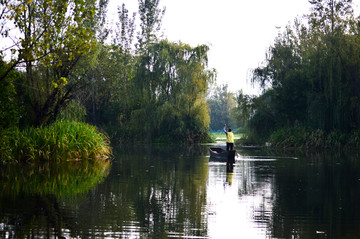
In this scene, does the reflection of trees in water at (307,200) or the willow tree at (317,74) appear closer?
the reflection of trees in water at (307,200)

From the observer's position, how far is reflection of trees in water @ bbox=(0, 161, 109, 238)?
9016 millimetres

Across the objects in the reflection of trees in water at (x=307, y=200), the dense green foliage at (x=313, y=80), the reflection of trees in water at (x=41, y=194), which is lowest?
the reflection of trees in water at (x=307, y=200)

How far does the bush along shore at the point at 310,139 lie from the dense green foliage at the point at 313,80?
0.67 feet

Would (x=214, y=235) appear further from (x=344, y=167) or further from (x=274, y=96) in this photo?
(x=274, y=96)

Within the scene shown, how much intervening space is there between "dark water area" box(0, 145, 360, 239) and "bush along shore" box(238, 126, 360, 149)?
66.3 feet

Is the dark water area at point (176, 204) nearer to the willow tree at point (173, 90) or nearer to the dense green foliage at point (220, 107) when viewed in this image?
the willow tree at point (173, 90)

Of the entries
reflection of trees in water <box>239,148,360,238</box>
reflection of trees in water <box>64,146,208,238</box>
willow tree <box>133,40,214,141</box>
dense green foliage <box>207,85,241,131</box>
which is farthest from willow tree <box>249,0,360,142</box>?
dense green foliage <box>207,85,241,131</box>

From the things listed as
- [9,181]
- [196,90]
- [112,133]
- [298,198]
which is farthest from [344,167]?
[112,133]

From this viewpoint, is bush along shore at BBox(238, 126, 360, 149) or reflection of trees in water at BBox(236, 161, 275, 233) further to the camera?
bush along shore at BBox(238, 126, 360, 149)

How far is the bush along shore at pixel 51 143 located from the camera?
2284 centimetres

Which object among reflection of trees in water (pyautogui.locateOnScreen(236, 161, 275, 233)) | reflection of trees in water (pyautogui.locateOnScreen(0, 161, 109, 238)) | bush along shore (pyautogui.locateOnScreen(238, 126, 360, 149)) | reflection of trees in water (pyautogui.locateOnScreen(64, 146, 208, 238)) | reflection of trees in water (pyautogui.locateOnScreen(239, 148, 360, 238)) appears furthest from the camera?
bush along shore (pyautogui.locateOnScreen(238, 126, 360, 149))

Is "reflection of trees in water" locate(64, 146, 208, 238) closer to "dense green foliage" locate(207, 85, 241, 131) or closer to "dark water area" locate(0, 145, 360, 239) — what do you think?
"dark water area" locate(0, 145, 360, 239)

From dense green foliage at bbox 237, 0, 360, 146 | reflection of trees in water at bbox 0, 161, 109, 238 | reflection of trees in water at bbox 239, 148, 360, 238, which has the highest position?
dense green foliage at bbox 237, 0, 360, 146

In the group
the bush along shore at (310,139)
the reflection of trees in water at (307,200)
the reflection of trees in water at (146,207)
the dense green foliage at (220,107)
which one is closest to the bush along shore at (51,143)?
the reflection of trees in water at (146,207)
